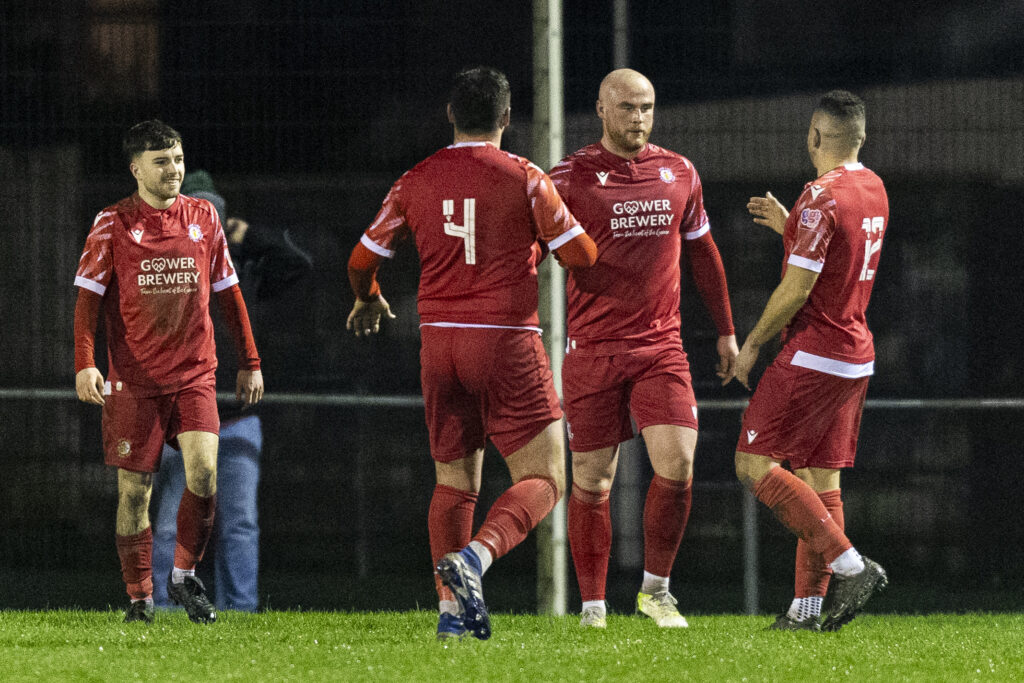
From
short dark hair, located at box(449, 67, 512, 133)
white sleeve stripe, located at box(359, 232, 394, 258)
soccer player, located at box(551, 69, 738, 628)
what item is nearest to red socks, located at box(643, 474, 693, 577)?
soccer player, located at box(551, 69, 738, 628)

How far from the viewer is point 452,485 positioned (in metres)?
5.70

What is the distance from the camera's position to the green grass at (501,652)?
16.1 feet

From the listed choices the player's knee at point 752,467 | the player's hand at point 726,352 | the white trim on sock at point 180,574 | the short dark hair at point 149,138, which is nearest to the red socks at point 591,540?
the player's knee at point 752,467

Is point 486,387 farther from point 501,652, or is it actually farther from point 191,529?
point 191,529

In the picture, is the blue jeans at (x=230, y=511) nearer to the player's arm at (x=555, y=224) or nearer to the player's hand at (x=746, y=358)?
the player's arm at (x=555, y=224)

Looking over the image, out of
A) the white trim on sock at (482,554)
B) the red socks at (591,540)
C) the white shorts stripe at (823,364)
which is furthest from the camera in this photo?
the red socks at (591,540)

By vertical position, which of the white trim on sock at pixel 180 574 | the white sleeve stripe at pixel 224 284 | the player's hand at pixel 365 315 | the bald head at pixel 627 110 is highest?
the bald head at pixel 627 110

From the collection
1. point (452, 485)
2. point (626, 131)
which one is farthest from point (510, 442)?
point (626, 131)

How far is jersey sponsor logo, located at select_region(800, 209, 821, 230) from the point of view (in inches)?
230

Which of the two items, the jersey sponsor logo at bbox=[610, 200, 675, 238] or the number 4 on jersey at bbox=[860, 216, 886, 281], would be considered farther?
the jersey sponsor logo at bbox=[610, 200, 675, 238]

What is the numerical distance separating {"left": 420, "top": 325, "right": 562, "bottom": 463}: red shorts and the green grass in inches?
30.3

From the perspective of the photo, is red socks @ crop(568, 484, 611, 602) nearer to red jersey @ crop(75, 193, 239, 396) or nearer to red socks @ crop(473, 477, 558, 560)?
red socks @ crop(473, 477, 558, 560)

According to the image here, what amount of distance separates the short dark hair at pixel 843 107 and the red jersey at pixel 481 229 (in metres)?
1.30

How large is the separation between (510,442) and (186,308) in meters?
1.78
